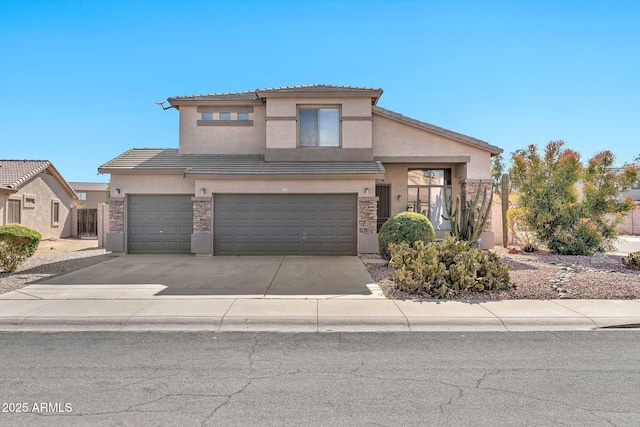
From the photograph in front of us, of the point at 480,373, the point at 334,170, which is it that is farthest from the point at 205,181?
the point at 480,373

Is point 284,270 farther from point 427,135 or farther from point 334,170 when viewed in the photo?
point 427,135

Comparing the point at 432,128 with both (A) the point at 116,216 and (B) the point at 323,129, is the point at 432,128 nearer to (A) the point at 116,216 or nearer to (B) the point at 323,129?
(B) the point at 323,129

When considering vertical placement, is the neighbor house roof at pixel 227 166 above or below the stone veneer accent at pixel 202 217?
above

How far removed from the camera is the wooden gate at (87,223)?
89.8 feet

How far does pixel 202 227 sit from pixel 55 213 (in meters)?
16.2

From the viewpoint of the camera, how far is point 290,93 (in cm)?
1569

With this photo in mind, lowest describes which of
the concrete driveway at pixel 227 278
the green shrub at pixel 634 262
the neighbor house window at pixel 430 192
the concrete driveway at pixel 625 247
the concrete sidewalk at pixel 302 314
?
the concrete sidewalk at pixel 302 314

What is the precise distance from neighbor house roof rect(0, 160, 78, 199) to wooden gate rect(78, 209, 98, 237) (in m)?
2.10

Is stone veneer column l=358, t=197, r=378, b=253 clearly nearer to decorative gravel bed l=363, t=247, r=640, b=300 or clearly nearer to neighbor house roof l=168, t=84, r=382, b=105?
decorative gravel bed l=363, t=247, r=640, b=300

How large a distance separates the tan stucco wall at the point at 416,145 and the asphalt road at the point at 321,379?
10879 mm

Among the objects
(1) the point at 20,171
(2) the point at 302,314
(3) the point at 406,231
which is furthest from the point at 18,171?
(2) the point at 302,314

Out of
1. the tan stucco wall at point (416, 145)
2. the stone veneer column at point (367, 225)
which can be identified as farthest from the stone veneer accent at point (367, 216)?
the tan stucco wall at point (416, 145)

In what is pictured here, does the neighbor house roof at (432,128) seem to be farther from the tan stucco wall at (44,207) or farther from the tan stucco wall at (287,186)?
the tan stucco wall at (44,207)

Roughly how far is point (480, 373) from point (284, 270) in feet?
24.9
